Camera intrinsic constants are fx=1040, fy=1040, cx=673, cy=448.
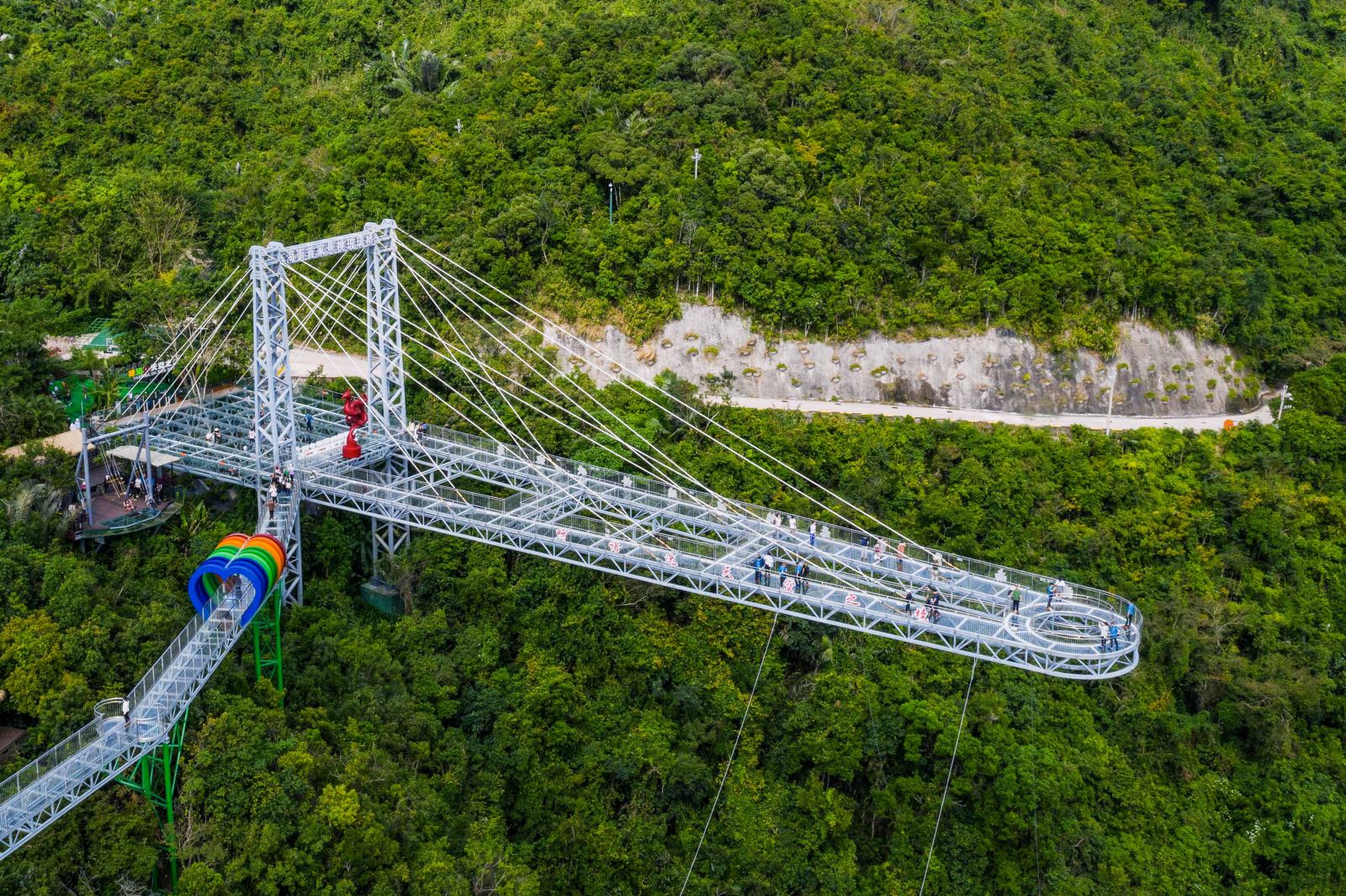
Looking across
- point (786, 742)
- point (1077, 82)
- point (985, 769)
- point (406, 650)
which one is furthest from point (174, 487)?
point (1077, 82)

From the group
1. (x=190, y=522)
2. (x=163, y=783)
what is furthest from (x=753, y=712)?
(x=190, y=522)

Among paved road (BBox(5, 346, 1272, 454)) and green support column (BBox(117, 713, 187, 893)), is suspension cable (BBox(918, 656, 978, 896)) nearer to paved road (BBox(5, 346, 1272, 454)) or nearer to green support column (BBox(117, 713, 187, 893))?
paved road (BBox(5, 346, 1272, 454))

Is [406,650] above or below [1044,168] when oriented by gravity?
below

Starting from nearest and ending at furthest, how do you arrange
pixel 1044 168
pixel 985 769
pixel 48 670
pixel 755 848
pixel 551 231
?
pixel 48 670 → pixel 755 848 → pixel 985 769 → pixel 551 231 → pixel 1044 168

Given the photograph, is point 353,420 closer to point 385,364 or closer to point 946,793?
point 385,364

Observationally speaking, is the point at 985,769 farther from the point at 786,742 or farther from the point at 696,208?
the point at 696,208

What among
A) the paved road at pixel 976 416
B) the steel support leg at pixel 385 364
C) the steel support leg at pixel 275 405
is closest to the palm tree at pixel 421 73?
the steel support leg at pixel 385 364

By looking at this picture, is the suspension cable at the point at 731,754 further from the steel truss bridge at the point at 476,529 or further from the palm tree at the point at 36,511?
the palm tree at the point at 36,511
